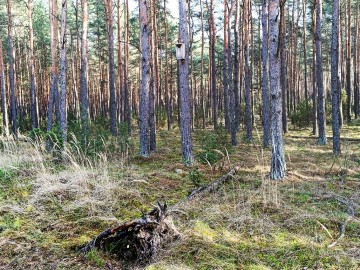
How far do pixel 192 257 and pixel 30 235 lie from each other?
1811 mm

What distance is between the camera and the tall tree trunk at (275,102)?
252 inches

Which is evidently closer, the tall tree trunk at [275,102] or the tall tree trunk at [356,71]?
the tall tree trunk at [275,102]

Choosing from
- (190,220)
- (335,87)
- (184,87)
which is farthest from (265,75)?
(190,220)

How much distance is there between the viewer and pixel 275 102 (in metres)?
6.40

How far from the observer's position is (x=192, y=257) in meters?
3.19

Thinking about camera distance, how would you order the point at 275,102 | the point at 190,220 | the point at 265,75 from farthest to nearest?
1. the point at 265,75
2. the point at 275,102
3. the point at 190,220

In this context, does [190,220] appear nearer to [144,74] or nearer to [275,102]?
[275,102]

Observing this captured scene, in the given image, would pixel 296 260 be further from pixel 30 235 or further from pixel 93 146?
pixel 93 146

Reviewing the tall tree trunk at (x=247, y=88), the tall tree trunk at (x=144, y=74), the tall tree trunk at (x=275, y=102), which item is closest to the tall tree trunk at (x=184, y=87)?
the tall tree trunk at (x=144, y=74)

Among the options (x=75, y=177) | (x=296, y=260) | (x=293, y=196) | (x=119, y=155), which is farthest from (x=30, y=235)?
(x=119, y=155)

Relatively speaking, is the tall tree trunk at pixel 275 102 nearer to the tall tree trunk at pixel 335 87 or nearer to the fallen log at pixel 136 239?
the fallen log at pixel 136 239

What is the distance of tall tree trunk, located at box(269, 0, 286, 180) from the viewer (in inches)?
252

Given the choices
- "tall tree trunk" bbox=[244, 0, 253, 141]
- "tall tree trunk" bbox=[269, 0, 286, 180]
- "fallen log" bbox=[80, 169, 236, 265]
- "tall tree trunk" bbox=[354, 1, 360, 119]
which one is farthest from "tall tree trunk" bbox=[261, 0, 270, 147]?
"tall tree trunk" bbox=[354, 1, 360, 119]

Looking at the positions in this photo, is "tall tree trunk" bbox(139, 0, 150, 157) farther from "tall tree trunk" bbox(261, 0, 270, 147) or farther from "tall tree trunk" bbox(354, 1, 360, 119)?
"tall tree trunk" bbox(354, 1, 360, 119)
